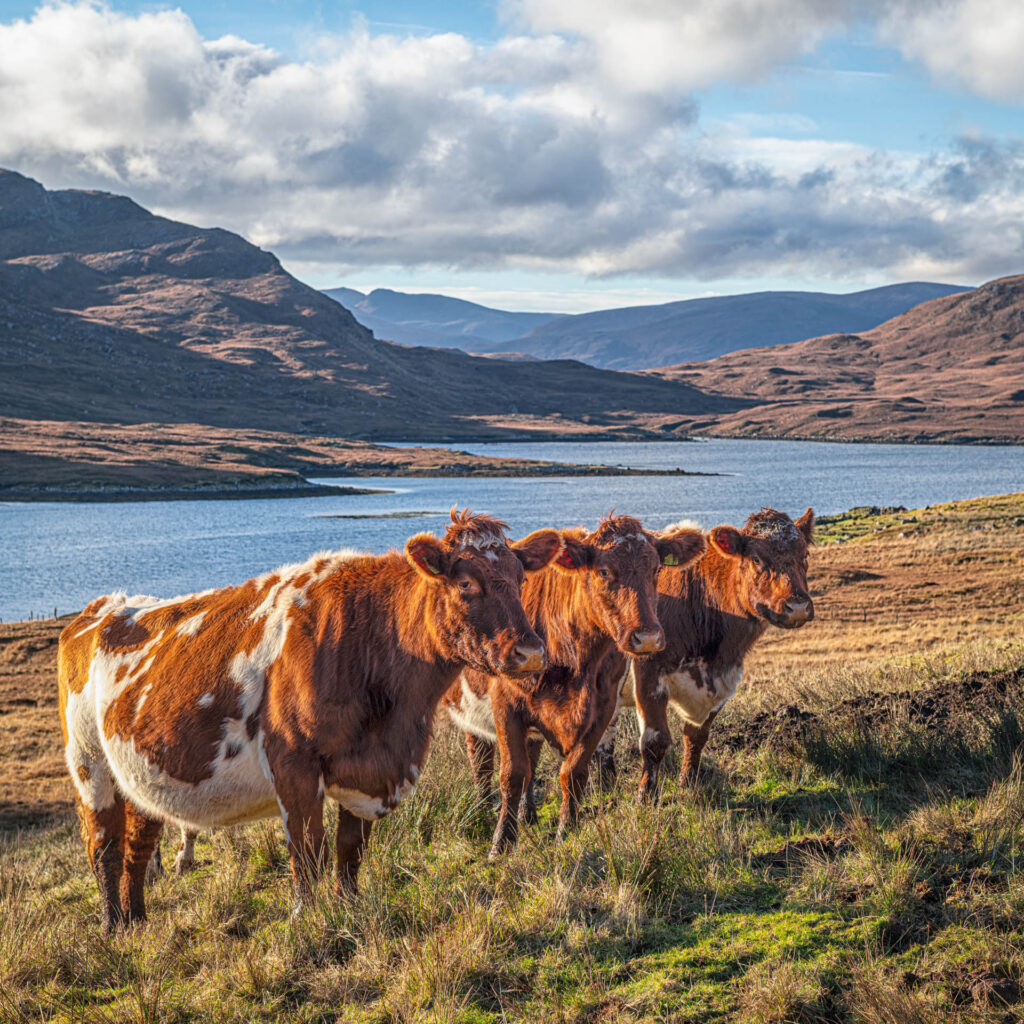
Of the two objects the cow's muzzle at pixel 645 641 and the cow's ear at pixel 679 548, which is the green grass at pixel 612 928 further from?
the cow's ear at pixel 679 548

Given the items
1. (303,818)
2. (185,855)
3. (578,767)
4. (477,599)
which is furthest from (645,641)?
(185,855)

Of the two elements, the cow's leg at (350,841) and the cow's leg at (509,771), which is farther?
the cow's leg at (509,771)

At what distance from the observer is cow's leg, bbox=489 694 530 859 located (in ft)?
23.1

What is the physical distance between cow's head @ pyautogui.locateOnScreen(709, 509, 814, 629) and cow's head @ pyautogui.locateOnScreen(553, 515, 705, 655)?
48.2 inches

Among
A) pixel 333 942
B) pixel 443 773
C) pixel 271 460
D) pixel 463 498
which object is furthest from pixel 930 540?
pixel 271 460

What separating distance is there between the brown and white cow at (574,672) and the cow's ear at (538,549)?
2.79 ft

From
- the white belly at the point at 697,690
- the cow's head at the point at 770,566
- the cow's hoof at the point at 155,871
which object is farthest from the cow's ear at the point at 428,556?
the cow's hoof at the point at 155,871

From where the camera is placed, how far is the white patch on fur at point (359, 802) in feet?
19.4

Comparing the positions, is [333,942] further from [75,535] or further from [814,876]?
[75,535]

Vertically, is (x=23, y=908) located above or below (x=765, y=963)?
below

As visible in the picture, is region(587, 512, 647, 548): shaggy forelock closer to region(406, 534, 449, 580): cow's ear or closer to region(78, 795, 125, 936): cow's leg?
region(406, 534, 449, 580): cow's ear

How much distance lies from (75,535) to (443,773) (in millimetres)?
82203

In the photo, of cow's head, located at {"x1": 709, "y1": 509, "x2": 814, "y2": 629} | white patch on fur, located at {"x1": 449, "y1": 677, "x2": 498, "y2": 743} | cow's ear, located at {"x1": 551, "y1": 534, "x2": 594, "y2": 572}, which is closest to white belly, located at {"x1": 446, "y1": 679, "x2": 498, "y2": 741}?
white patch on fur, located at {"x1": 449, "y1": 677, "x2": 498, "y2": 743}

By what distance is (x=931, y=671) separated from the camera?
42.7ft
